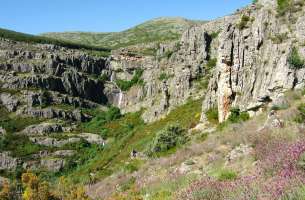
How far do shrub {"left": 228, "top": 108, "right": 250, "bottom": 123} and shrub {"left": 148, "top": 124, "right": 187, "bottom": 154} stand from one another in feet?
18.5

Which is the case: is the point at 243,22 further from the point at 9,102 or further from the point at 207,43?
the point at 9,102

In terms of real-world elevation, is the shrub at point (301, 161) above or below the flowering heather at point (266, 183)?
above

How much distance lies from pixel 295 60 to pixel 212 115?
1957 cm

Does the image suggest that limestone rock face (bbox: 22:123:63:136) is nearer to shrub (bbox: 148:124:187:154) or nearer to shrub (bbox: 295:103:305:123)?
shrub (bbox: 148:124:187:154)

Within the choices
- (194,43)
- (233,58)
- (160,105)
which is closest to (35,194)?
(233,58)

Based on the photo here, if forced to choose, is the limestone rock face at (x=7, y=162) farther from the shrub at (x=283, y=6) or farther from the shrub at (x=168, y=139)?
the shrub at (x=283, y=6)

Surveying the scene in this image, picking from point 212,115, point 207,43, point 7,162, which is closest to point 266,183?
point 212,115

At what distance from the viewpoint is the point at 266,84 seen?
1432 inches

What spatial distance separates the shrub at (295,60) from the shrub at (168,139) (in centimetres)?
1344

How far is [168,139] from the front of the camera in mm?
51719

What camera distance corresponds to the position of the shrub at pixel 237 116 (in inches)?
1325

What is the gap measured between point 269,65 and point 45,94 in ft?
417

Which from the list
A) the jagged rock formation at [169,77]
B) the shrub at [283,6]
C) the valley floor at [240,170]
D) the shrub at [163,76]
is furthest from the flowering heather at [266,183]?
the shrub at [163,76]

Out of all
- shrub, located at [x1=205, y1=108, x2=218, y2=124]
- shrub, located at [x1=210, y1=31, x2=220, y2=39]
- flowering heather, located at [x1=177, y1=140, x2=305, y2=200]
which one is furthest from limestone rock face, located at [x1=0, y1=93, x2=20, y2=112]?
flowering heather, located at [x1=177, y1=140, x2=305, y2=200]
